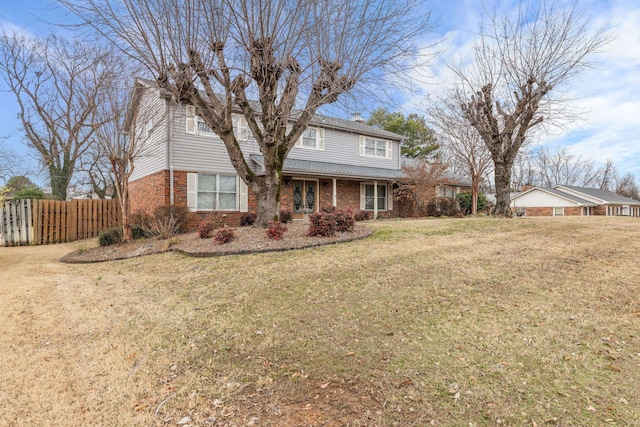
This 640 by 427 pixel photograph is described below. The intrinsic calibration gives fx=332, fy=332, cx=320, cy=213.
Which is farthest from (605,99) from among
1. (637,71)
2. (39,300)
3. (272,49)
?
(39,300)

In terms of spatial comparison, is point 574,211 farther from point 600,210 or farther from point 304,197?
point 304,197

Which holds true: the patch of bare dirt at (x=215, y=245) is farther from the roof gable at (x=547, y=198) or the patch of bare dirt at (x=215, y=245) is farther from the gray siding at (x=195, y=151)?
the roof gable at (x=547, y=198)

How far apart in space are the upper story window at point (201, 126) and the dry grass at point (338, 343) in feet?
26.4

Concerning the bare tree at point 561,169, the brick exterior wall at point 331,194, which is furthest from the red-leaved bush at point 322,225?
the bare tree at point 561,169

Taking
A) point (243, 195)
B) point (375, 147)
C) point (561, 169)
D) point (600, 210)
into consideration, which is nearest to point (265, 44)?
point (243, 195)

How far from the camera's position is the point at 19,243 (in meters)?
12.0

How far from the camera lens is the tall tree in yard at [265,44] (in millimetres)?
7180

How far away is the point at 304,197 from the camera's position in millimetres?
15500

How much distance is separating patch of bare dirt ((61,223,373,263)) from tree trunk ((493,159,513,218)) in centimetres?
746

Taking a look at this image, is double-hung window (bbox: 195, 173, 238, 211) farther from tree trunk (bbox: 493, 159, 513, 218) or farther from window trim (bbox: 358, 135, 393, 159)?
tree trunk (bbox: 493, 159, 513, 218)

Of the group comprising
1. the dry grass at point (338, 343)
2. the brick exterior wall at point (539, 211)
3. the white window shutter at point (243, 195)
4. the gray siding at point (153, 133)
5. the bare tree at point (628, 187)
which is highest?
the bare tree at point (628, 187)

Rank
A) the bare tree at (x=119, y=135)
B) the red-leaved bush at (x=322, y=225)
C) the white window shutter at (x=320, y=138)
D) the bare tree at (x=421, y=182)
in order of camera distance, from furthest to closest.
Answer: the bare tree at (x=421, y=182) → the white window shutter at (x=320, y=138) → the bare tree at (x=119, y=135) → the red-leaved bush at (x=322, y=225)

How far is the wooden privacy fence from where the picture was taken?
39.0 ft

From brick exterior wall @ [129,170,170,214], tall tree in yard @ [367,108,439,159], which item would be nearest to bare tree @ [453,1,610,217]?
brick exterior wall @ [129,170,170,214]
